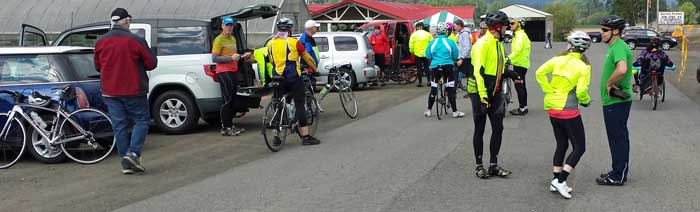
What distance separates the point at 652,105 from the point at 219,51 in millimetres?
8438

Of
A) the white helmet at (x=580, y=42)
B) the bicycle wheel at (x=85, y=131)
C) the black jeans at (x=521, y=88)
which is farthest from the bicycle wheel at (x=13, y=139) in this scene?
the black jeans at (x=521, y=88)

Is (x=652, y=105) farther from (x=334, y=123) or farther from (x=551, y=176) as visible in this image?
(x=551, y=176)

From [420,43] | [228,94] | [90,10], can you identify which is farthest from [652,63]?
[90,10]

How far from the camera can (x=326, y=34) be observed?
17.9m

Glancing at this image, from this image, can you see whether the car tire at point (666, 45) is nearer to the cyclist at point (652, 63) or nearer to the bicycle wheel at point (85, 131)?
the cyclist at point (652, 63)

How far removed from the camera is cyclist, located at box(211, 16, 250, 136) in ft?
33.7

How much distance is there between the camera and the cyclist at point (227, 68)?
10.3m

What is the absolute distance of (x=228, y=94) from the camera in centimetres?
1045

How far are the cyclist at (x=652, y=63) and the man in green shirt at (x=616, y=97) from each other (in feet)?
23.5

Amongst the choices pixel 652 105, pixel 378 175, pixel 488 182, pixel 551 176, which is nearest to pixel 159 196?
pixel 378 175

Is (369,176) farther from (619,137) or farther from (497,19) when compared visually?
(619,137)

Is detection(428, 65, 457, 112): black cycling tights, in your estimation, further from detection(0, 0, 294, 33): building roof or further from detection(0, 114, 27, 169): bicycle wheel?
detection(0, 0, 294, 33): building roof

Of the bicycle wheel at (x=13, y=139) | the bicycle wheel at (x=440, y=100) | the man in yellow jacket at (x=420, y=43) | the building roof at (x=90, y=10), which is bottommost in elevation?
the bicycle wheel at (x=440, y=100)

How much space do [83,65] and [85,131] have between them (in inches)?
47.2
